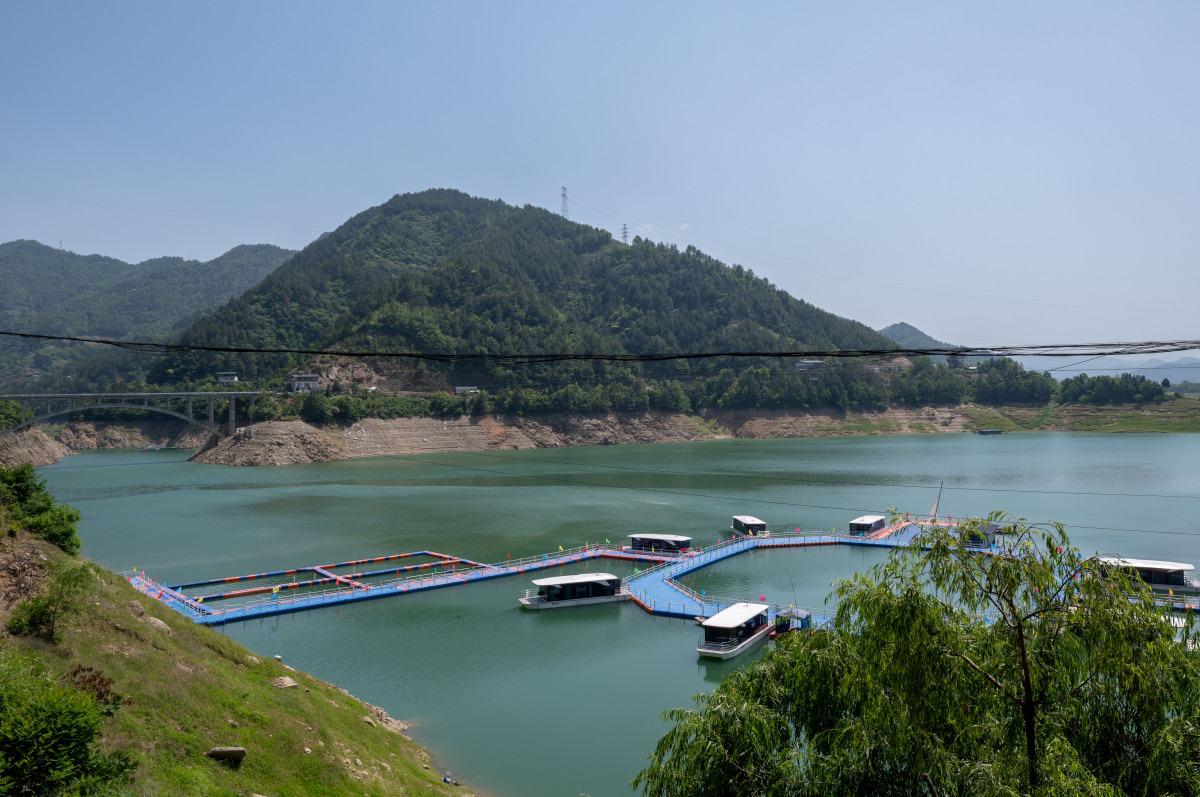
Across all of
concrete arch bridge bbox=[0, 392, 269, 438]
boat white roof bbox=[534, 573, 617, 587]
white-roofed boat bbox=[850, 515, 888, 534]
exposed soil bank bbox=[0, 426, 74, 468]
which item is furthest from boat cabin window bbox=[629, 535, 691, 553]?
exposed soil bank bbox=[0, 426, 74, 468]

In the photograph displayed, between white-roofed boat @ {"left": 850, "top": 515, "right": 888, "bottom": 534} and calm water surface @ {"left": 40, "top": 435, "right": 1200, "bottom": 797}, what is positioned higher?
white-roofed boat @ {"left": 850, "top": 515, "right": 888, "bottom": 534}

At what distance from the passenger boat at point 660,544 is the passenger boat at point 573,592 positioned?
29.4 feet

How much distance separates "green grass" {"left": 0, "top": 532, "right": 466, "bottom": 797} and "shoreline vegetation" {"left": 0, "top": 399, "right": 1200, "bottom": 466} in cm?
8692

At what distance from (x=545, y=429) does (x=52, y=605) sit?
10939 cm

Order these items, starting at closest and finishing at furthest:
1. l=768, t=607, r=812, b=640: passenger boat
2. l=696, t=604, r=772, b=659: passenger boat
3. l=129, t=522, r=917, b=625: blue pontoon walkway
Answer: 1. l=696, t=604, r=772, b=659: passenger boat
2. l=768, t=607, r=812, b=640: passenger boat
3. l=129, t=522, r=917, b=625: blue pontoon walkway

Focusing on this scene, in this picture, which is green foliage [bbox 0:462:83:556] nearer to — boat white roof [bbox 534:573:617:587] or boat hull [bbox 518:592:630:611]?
boat hull [bbox 518:592:630:611]

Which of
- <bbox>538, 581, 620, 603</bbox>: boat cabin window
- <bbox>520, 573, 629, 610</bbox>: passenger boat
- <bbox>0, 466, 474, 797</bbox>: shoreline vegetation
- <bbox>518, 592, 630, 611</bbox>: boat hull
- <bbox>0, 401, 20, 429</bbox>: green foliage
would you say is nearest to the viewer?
<bbox>0, 466, 474, 797</bbox>: shoreline vegetation

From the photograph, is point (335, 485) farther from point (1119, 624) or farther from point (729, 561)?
point (1119, 624)

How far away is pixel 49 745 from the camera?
31.5 feet

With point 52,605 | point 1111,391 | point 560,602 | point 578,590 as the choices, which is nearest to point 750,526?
point 578,590

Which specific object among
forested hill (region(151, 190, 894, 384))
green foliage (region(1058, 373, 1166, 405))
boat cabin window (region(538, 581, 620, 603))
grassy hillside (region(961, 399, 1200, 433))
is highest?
forested hill (region(151, 190, 894, 384))

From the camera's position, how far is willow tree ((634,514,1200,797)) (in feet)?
26.6

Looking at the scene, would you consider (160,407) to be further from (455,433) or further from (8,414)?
(455,433)

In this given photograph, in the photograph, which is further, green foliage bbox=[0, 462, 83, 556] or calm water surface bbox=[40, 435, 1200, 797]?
calm water surface bbox=[40, 435, 1200, 797]
